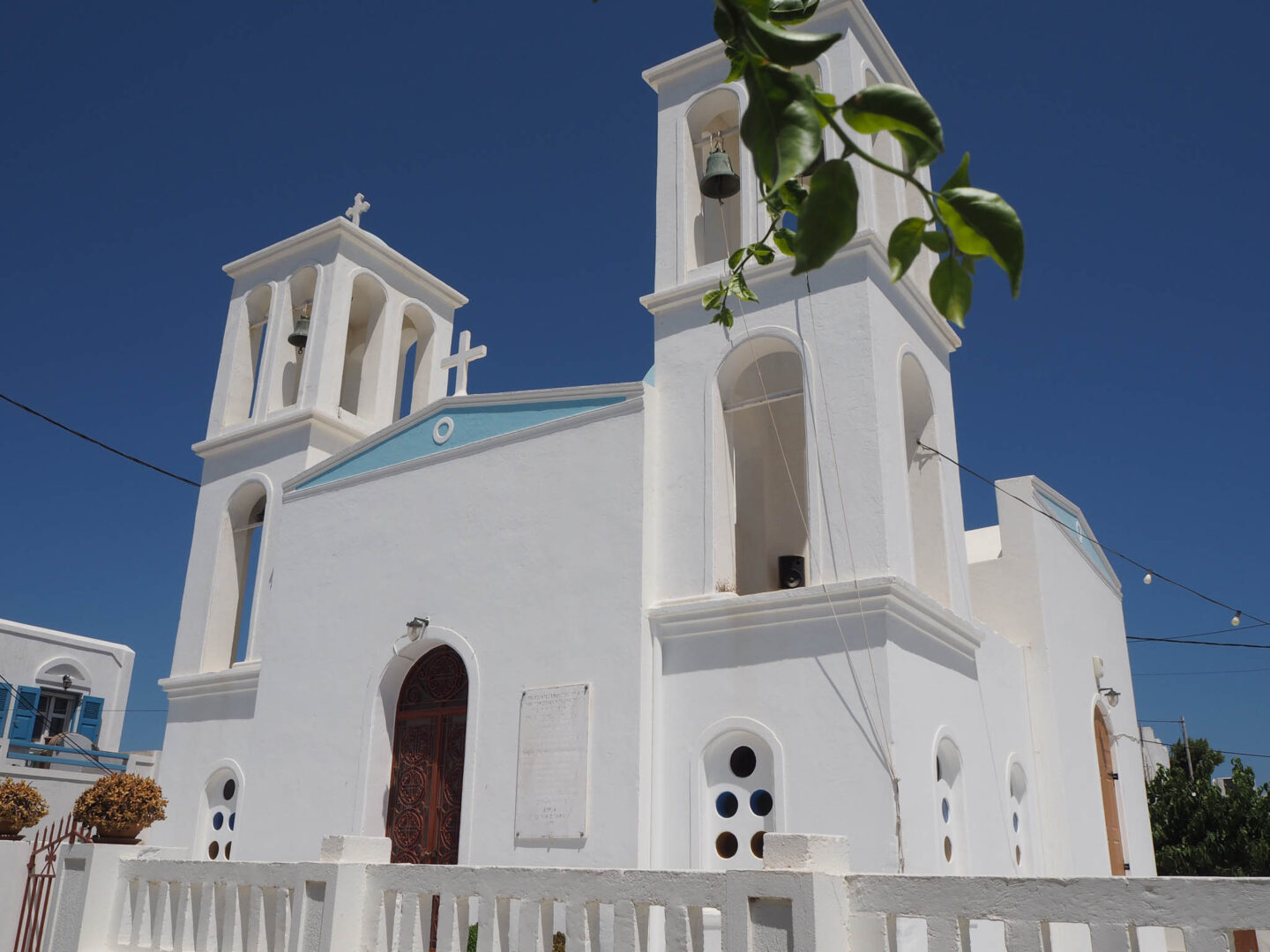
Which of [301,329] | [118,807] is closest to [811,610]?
[118,807]

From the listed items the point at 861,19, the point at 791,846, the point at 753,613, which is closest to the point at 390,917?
the point at 791,846

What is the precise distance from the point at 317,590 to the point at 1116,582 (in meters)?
10.7

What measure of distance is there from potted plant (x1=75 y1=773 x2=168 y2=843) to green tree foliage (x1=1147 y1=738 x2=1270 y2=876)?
694 inches

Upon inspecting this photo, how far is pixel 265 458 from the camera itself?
43.7 feet

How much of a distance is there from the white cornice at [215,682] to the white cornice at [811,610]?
5.24m

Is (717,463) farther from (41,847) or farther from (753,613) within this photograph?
(41,847)

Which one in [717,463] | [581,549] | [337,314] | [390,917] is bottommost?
[390,917]

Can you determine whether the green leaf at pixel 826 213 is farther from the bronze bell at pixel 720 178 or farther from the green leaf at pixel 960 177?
the bronze bell at pixel 720 178

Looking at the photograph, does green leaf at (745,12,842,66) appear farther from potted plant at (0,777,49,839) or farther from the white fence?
potted plant at (0,777,49,839)

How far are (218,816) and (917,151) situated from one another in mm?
12120

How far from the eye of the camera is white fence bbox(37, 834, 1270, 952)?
14.2ft

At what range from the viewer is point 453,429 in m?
11.1

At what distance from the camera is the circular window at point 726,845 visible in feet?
27.8

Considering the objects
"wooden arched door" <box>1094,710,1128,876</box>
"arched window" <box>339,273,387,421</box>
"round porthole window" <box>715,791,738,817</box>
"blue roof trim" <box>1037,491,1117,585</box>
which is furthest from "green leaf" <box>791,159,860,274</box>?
"arched window" <box>339,273,387,421</box>
